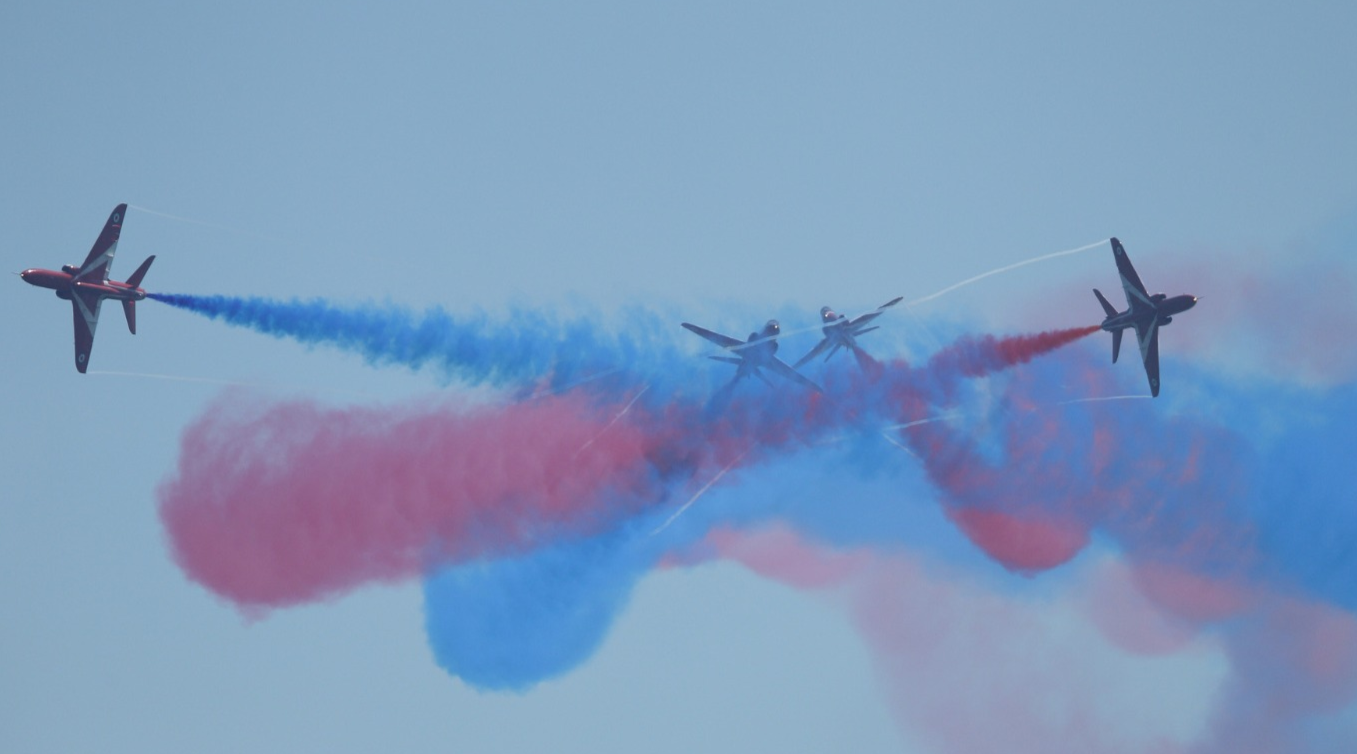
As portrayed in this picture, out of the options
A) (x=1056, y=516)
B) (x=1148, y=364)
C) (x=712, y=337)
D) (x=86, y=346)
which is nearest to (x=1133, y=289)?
(x=1148, y=364)

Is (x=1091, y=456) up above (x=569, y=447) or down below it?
below

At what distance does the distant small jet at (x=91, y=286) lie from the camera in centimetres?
8619

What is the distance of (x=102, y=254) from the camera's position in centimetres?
8719

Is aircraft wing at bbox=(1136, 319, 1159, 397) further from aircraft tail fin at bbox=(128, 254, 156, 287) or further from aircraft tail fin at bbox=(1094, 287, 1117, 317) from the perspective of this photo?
aircraft tail fin at bbox=(128, 254, 156, 287)

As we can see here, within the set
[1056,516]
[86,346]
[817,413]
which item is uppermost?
[86,346]

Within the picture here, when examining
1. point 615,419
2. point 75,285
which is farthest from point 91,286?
point 615,419

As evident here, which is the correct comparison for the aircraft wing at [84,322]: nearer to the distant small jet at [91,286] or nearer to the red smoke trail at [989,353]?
the distant small jet at [91,286]

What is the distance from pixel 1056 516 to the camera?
292 feet

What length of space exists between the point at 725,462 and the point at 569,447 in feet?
17.4

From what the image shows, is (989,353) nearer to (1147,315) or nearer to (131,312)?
(1147,315)

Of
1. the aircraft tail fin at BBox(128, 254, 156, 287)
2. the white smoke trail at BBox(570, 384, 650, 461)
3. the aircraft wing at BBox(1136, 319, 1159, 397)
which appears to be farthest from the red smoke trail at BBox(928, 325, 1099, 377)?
the aircraft tail fin at BBox(128, 254, 156, 287)

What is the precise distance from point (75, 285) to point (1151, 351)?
117 feet

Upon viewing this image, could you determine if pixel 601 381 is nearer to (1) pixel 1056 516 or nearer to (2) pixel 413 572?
(2) pixel 413 572

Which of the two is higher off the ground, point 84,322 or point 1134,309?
point 84,322
